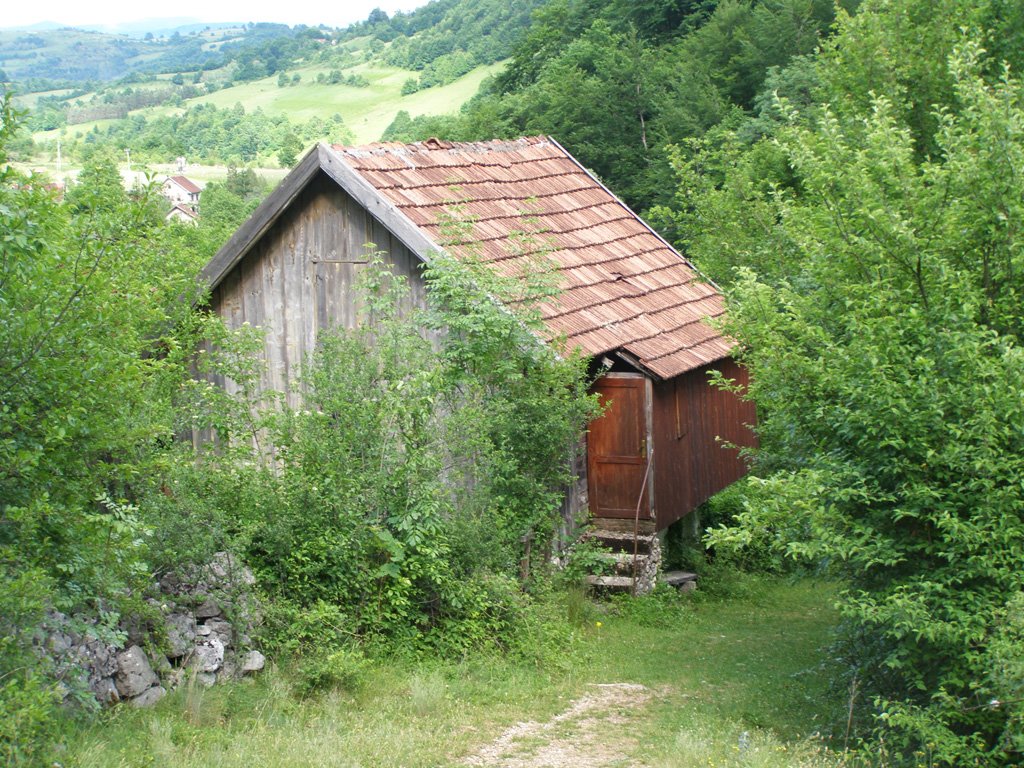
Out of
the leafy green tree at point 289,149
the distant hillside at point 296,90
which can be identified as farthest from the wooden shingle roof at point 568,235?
the leafy green tree at point 289,149

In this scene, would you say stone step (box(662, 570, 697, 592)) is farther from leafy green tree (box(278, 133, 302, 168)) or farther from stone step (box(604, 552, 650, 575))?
leafy green tree (box(278, 133, 302, 168))

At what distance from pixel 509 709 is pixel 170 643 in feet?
8.29

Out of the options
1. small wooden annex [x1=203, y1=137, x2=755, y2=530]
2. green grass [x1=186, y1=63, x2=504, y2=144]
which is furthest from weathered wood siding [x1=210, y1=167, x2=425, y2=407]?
green grass [x1=186, y1=63, x2=504, y2=144]

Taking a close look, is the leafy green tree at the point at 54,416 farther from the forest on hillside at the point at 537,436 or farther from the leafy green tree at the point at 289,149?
the leafy green tree at the point at 289,149

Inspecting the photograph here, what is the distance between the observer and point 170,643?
7469mm

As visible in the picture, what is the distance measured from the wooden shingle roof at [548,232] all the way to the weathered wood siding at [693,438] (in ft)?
1.74

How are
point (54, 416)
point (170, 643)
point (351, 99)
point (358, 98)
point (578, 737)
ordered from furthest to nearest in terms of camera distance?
1. point (351, 99)
2. point (358, 98)
3. point (578, 737)
4. point (170, 643)
5. point (54, 416)

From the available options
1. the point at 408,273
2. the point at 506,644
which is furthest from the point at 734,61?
the point at 506,644

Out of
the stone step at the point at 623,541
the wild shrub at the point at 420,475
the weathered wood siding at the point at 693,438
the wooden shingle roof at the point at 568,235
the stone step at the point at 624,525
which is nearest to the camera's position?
the wild shrub at the point at 420,475

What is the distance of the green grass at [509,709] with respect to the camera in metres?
6.48

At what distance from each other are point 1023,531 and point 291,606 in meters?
5.32

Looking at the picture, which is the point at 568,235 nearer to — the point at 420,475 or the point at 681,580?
the point at 681,580

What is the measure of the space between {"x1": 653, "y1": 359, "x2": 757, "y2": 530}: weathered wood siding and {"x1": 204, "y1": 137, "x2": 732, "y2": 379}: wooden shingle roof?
0.53 metres

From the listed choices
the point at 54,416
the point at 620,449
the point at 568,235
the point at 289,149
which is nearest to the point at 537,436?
the point at 620,449
